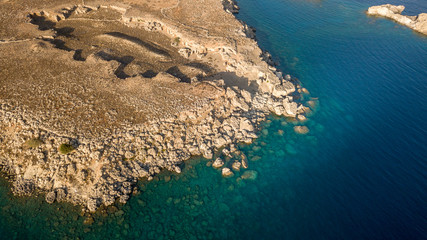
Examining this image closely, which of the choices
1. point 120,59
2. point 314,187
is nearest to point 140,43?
point 120,59

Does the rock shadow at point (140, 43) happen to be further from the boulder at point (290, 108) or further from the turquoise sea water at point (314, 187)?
the turquoise sea water at point (314, 187)

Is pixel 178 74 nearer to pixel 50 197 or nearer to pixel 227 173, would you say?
pixel 227 173

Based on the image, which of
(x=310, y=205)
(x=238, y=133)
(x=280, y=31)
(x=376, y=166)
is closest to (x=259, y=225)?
(x=310, y=205)

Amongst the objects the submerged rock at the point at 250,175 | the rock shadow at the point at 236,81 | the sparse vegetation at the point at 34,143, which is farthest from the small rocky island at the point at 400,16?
the sparse vegetation at the point at 34,143

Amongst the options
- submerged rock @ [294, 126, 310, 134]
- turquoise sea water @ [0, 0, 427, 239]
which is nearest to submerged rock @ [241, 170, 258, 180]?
turquoise sea water @ [0, 0, 427, 239]

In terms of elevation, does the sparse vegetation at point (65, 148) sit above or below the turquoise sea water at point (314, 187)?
below

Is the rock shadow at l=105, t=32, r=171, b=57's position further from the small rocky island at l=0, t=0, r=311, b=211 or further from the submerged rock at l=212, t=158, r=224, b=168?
the submerged rock at l=212, t=158, r=224, b=168
